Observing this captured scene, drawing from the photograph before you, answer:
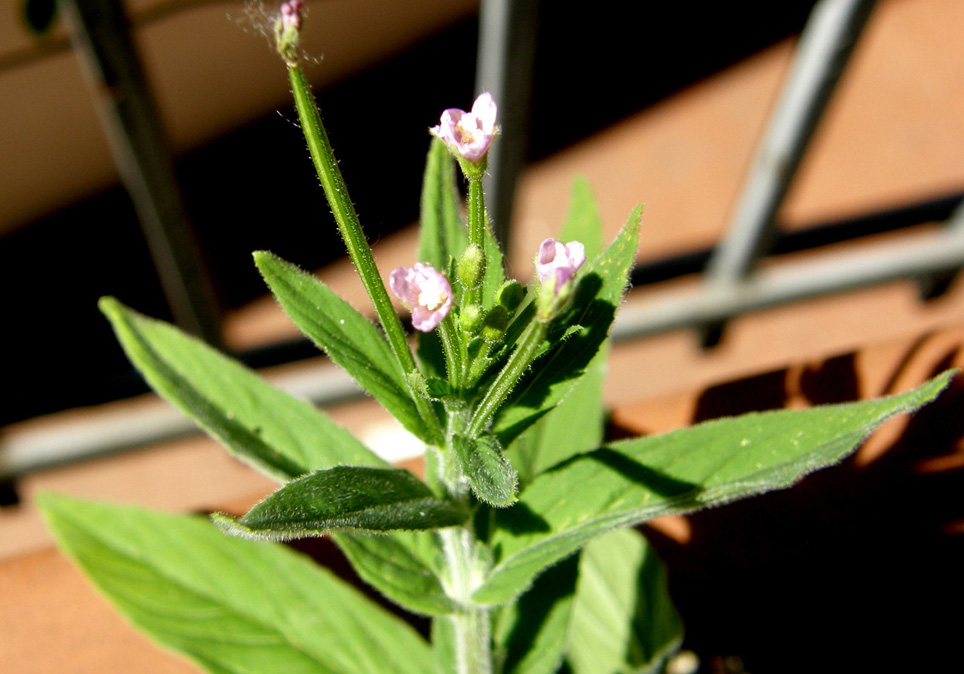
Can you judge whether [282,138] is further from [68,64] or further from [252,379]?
[252,379]

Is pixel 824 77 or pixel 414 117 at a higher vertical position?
pixel 414 117

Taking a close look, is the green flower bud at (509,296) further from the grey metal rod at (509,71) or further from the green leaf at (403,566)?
the grey metal rod at (509,71)

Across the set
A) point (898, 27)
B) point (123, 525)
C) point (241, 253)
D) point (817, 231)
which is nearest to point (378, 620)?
point (123, 525)

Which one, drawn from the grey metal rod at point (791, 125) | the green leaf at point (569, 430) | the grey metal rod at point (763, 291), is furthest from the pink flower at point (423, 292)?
the grey metal rod at point (763, 291)

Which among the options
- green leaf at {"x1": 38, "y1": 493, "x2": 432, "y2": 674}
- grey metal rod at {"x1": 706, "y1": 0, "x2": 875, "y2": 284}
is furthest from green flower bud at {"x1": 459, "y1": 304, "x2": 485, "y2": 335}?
grey metal rod at {"x1": 706, "y1": 0, "x2": 875, "y2": 284}

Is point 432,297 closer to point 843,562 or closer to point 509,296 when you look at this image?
point 509,296

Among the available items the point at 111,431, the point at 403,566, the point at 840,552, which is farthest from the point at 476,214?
the point at 111,431

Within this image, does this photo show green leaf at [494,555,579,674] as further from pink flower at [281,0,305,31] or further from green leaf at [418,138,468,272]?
pink flower at [281,0,305,31]
